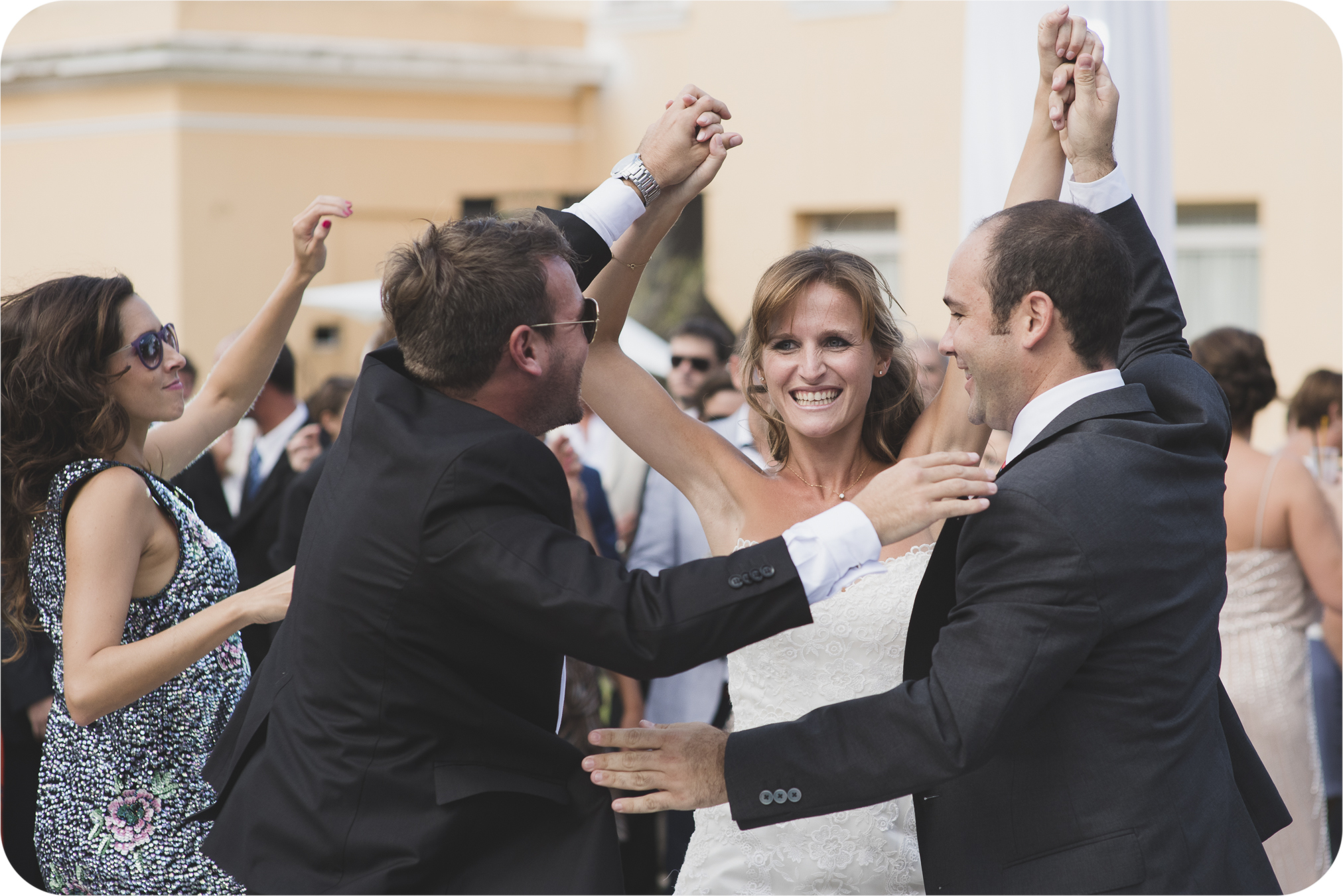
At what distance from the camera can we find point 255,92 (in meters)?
12.6

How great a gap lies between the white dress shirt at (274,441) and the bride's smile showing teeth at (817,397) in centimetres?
392

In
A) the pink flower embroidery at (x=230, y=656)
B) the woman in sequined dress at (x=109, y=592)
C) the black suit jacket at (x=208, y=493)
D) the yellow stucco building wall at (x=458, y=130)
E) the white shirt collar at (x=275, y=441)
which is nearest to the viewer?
the woman in sequined dress at (x=109, y=592)

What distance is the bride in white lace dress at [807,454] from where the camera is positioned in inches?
118

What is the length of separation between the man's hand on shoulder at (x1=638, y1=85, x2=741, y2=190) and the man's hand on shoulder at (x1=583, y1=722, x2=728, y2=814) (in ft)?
4.42

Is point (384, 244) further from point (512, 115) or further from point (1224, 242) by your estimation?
point (1224, 242)

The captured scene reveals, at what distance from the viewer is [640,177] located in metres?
3.01

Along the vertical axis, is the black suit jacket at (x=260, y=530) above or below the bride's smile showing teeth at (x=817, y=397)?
below

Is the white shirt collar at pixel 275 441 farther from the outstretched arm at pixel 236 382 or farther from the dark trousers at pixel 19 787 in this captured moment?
the outstretched arm at pixel 236 382

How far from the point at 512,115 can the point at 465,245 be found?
1239 cm

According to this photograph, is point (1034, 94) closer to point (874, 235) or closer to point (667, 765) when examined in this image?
point (667, 765)

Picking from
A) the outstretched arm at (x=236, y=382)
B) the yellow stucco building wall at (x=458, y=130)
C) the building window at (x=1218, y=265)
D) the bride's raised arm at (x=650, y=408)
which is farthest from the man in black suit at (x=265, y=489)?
the building window at (x=1218, y=265)

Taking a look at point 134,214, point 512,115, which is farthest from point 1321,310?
point 134,214

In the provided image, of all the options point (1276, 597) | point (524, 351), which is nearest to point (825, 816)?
point (524, 351)

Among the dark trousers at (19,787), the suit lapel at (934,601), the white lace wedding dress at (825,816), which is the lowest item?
the dark trousers at (19,787)
